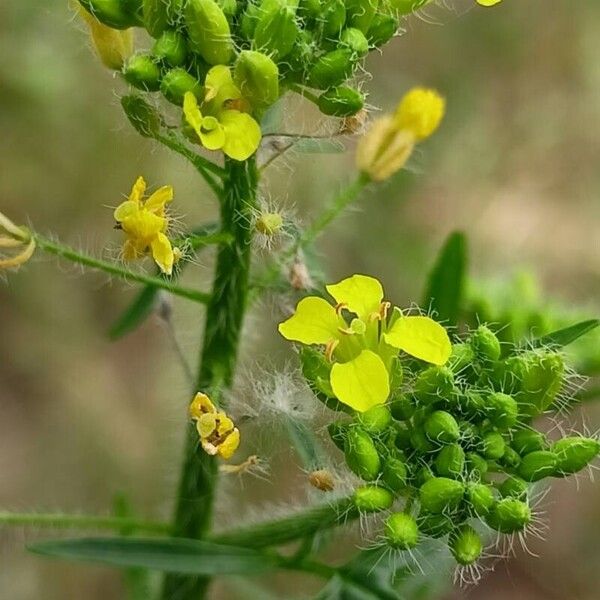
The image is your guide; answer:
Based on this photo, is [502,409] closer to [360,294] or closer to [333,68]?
[360,294]

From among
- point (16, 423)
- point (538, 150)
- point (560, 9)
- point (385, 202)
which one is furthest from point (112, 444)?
point (560, 9)

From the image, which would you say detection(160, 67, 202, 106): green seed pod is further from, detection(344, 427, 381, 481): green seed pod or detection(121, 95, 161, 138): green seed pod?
detection(344, 427, 381, 481): green seed pod

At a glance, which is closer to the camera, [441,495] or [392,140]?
[441,495]

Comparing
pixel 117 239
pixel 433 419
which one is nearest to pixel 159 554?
pixel 433 419

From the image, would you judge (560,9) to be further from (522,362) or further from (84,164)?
(522,362)

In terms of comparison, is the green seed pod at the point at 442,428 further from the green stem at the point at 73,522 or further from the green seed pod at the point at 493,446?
the green stem at the point at 73,522

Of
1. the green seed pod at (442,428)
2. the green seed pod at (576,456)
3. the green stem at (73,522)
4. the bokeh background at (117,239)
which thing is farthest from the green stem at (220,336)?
the bokeh background at (117,239)
